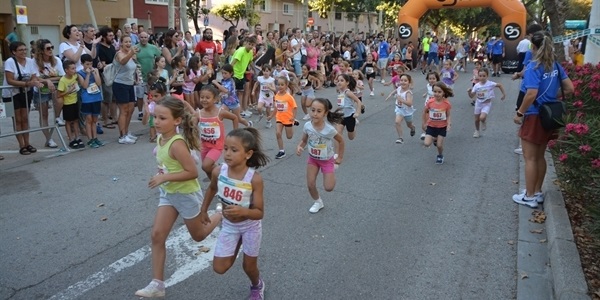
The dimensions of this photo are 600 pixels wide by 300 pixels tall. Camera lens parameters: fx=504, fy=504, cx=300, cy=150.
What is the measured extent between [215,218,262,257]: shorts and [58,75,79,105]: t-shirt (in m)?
6.36

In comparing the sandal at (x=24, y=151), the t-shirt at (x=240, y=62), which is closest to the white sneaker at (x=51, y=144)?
the sandal at (x=24, y=151)

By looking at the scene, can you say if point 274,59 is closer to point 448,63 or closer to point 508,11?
point 448,63

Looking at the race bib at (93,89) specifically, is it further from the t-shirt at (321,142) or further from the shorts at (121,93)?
the t-shirt at (321,142)

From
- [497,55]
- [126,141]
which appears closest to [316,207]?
[126,141]

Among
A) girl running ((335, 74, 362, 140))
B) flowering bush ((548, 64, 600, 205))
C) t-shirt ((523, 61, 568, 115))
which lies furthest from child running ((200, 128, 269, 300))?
girl running ((335, 74, 362, 140))

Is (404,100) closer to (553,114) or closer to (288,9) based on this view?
(553,114)

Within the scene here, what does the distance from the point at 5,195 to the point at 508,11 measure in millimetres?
15772

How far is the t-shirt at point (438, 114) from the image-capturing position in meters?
8.38

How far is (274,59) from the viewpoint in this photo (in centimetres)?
1555

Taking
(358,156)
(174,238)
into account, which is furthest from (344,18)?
(174,238)

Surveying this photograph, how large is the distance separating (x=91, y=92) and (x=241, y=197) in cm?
654

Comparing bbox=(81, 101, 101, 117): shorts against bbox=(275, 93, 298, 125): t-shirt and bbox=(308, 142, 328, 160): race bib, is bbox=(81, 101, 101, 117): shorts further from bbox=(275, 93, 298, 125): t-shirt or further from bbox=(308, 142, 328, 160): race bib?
bbox=(308, 142, 328, 160): race bib

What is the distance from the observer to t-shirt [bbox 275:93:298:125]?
8.60 metres

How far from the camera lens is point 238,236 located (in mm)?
3684
